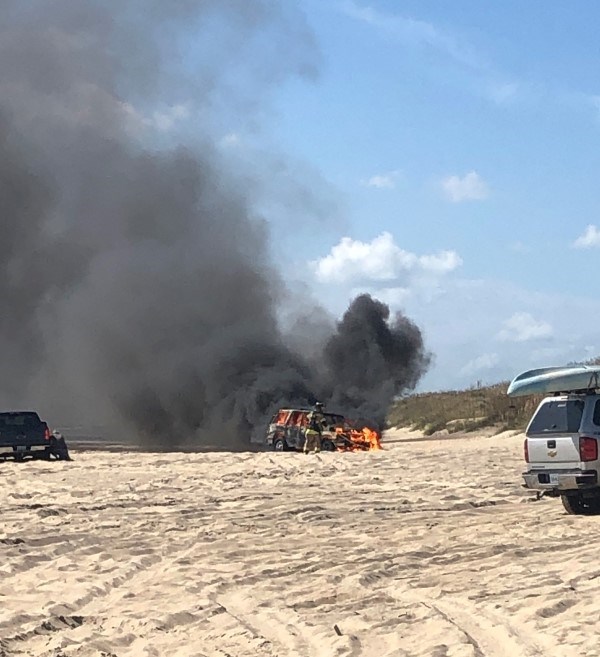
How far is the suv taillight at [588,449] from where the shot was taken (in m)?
14.0

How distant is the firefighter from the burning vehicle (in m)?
0.58

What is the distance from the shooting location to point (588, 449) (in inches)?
552

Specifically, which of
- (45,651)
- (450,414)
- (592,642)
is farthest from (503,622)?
(450,414)

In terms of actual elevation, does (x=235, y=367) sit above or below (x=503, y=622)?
above

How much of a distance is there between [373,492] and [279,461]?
349 inches

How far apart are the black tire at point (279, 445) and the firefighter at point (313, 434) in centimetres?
150

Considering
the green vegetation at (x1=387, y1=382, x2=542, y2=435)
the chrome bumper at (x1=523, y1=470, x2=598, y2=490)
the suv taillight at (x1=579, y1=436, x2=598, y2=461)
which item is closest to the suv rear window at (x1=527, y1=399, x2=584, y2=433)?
the suv taillight at (x1=579, y1=436, x2=598, y2=461)

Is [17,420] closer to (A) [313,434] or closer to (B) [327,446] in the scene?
(A) [313,434]

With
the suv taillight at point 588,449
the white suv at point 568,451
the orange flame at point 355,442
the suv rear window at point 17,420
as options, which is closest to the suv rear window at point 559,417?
the white suv at point 568,451

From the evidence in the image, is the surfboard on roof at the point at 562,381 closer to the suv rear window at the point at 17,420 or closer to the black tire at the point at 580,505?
the black tire at the point at 580,505

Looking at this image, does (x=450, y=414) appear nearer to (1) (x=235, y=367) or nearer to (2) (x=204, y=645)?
(1) (x=235, y=367)

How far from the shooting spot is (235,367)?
53.5 metres

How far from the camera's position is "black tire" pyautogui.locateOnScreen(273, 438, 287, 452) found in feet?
113

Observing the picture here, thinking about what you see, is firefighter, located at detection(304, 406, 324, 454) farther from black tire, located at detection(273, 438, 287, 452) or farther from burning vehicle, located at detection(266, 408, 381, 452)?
black tire, located at detection(273, 438, 287, 452)
